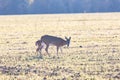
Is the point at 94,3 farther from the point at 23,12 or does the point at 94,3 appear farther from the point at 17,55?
the point at 17,55

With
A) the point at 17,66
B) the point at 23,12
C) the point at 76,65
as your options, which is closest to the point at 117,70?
the point at 76,65

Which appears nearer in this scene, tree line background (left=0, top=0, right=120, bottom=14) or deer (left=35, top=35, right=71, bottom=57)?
deer (left=35, top=35, right=71, bottom=57)

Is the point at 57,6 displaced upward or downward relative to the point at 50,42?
upward

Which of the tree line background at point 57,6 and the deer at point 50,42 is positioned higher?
the tree line background at point 57,6

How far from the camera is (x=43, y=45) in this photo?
81.7 ft

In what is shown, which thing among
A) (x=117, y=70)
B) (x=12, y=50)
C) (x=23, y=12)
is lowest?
(x=117, y=70)

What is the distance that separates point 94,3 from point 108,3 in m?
7.28

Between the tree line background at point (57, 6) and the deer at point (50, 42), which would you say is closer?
the deer at point (50, 42)

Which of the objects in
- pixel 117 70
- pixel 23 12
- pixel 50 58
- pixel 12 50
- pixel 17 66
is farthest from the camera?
pixel 23 12

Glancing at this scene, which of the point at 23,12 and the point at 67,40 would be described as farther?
the point at 23,12

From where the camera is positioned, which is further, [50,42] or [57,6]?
[57,6]

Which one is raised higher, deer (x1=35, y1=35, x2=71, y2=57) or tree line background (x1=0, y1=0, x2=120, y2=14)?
tree line background (x1=0, y1=0, x2=120, y2=14)

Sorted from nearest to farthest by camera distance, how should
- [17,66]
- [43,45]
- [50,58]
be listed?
[17,66]
[50,58]
[43,45]

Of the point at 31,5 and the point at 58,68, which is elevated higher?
the point at 31,5
